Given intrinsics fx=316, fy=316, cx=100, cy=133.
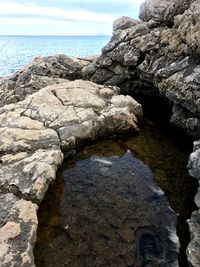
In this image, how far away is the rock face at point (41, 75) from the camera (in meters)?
30.2

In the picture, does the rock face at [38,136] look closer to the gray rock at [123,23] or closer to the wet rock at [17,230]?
the wet rock at [17,230]

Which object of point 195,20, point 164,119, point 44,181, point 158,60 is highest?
point 195,20

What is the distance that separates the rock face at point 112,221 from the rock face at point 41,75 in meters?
14.8

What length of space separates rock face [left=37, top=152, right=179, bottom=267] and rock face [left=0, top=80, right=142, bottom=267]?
1167 mm

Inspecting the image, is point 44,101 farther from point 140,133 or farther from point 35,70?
point 35,70

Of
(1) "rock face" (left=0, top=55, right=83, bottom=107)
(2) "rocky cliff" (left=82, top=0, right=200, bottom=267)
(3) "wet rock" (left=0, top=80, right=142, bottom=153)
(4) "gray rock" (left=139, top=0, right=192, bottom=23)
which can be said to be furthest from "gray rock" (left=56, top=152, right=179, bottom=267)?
(4) "gray rock" (left=139, top=0, right=192, bottom=23)

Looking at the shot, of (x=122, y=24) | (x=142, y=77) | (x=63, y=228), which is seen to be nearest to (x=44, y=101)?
(x=142, y=77)

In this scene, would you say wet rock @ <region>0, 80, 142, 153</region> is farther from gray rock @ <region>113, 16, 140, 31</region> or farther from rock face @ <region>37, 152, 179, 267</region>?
gray rock @ <region>113, 16, 140, 31</region>

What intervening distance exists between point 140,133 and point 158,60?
6.07 m

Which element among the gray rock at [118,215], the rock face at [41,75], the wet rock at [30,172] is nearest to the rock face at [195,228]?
the gray rock at [118,215]

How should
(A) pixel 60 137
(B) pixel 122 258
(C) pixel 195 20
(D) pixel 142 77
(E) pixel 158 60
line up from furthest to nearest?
(D) pixel 142 77 → (E) pixel 158 60 → (C) pixel 195 20 → (A) pixel 60 137 → (B) pixel 122 258

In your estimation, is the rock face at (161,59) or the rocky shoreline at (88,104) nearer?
the rocky shoreline at (88,104)

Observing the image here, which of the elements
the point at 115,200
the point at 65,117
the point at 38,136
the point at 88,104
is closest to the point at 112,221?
the point at 115,200

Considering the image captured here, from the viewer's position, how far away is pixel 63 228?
42.9ft
